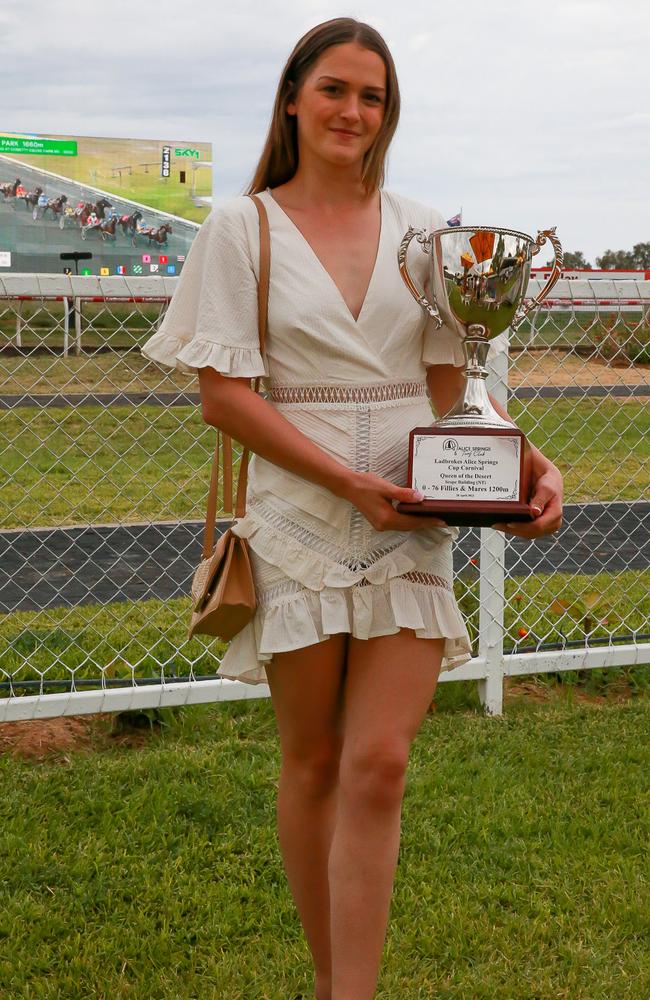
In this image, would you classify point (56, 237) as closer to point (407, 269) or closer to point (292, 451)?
point (407, 269)

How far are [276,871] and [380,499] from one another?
4.72 ft

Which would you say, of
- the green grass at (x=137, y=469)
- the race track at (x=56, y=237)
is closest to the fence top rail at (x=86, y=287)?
the green grass at (x=137, y=469)

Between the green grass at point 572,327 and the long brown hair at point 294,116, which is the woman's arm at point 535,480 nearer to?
the long brown hair at point 294,116

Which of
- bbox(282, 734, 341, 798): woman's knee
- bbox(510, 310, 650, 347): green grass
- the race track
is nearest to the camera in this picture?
bbox(282, 734, 341, 798): woman's knee

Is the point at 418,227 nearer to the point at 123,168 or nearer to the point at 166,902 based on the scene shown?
the point at 166,902

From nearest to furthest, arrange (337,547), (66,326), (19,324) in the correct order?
(337,547), (66,326), (19,324)

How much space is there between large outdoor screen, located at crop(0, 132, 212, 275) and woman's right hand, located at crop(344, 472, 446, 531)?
106 feet

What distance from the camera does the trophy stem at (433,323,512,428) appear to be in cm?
212

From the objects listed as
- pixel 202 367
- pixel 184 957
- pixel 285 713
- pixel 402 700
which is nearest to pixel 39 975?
pixel 184 957

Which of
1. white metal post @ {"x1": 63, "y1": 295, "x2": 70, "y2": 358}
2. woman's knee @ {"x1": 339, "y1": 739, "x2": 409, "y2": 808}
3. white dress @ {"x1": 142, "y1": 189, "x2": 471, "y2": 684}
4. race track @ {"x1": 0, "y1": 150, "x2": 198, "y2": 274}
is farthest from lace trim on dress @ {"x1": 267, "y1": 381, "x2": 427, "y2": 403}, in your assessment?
race track @ {"x1": 0, "y1": 150, "x2": 198, "y2": 274}

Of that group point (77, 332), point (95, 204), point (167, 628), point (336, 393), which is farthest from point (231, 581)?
point (95, 204)

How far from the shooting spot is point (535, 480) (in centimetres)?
215

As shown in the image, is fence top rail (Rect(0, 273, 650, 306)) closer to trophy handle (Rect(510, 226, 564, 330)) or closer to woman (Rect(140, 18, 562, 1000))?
trophy handle (Rect(510, 226, 564, 330))

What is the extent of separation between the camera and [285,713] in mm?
2191
